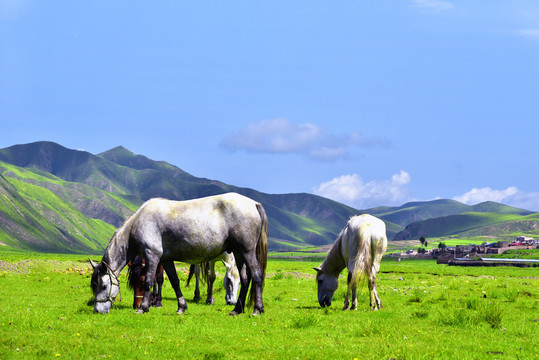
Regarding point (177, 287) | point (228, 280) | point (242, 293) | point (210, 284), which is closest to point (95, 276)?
point (177, 287)

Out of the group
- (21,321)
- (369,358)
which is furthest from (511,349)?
(21,321)

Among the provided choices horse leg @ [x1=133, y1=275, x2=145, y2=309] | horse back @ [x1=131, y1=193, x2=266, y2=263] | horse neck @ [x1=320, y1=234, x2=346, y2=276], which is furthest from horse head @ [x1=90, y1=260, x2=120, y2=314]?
horse neck @ [x1=320, y1=234, x2=346, y2=276]

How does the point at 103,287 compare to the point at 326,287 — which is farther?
the point at 326,287

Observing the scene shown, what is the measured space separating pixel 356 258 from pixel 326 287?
9.37ft

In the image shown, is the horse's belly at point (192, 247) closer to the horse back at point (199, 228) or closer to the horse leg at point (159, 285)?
the horse back at point (199, 228)

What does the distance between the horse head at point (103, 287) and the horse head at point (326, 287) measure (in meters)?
8.86

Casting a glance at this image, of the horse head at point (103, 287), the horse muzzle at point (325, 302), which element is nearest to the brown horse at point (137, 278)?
the horse head at point (103, 287)

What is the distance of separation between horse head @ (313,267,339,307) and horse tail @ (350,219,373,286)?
2550 mm

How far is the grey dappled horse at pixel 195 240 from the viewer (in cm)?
1814

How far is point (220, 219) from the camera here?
59.9 feet

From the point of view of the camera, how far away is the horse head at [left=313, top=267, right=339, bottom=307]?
75.4 ft

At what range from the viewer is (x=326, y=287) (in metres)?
23.1

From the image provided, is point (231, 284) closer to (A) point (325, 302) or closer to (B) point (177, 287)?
(A) point (325, 302)

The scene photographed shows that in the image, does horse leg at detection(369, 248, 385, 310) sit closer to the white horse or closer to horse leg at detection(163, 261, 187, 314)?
the white horse
